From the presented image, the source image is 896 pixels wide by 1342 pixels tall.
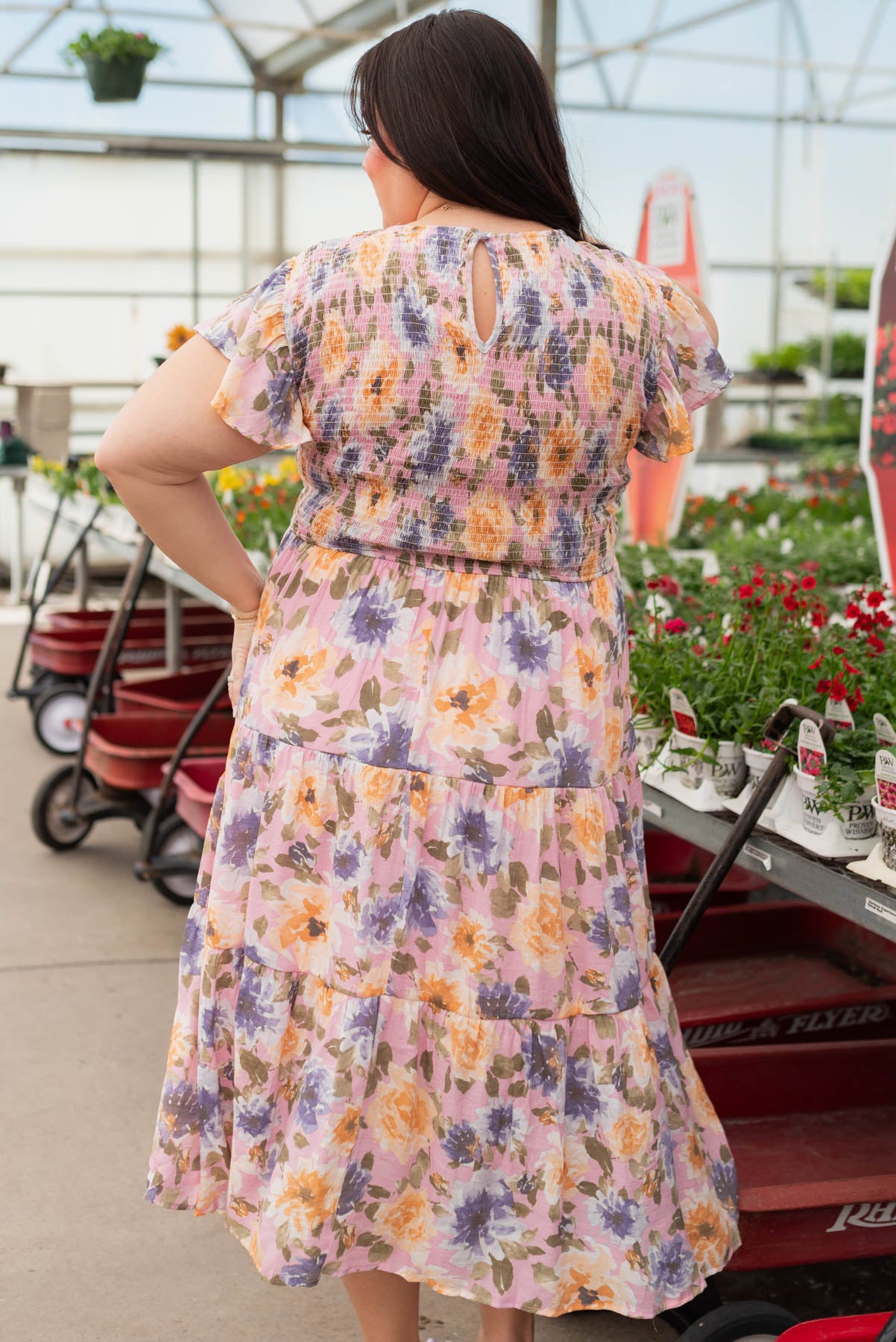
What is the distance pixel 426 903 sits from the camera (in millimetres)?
1457

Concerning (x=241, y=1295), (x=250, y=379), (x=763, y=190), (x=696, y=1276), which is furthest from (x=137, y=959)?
(x=763, y=190)

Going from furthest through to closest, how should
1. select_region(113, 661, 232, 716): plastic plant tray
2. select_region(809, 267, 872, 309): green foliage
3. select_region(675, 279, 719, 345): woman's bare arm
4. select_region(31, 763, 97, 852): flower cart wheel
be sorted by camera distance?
select_region(809, 267, 872, 309): green foliage → select_region(113, 661, 232, 716): plastic plant tray → select_region(31, 763, 97, 852): flower cart wheel → select_region(675, 279, 719, 345): woman's bare arm

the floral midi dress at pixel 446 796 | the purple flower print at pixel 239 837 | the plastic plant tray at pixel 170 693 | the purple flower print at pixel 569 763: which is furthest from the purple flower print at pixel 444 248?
the plastic plant tray at pixel 170 693

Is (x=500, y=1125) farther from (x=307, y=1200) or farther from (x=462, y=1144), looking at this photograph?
(x=307, y=1200)

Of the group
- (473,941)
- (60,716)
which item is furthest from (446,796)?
(60,716)

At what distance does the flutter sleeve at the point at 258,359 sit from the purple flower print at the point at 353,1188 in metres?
0.76

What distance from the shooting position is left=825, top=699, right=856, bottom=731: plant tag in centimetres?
191

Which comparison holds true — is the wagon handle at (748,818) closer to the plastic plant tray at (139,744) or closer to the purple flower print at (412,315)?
the purple flower print at (412,315)

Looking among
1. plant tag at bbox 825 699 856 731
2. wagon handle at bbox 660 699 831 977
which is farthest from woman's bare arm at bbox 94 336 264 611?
plant tag at bbox 825 699 856 731

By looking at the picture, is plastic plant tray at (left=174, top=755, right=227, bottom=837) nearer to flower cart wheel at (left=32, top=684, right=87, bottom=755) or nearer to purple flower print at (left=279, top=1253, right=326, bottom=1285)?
flower cart wheel at (left=32, top=684, right=87, bottom=755)

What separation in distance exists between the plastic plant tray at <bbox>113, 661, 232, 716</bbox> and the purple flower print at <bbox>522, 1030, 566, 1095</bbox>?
2.59m

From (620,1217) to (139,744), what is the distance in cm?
271

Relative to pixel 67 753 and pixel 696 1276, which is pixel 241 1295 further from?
pixel 67 753

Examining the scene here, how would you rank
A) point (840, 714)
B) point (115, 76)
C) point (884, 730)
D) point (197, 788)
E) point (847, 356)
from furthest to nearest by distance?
point (847, 356) < point (115, 76) < point (197, 788) < point (840, 714) < point (884, 730)
